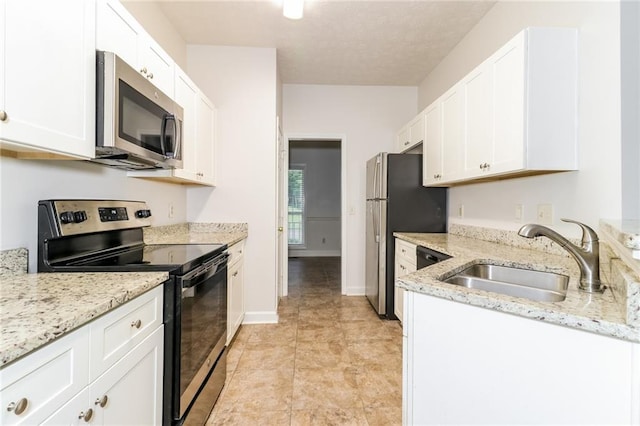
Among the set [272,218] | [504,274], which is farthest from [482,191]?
[272,218]

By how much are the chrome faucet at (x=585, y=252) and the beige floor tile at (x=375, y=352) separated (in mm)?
1506

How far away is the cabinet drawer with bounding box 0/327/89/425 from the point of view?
2.04ft

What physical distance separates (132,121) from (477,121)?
2091mm

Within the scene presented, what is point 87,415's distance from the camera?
0.84 m

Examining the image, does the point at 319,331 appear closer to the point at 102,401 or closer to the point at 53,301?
the point at 102,401

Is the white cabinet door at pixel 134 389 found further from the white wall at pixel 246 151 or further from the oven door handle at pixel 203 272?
the white wall at pixel 246 151

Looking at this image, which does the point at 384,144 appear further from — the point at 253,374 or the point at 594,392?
the point at 594,392

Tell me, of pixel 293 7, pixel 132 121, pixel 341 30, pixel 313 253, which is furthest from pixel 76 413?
pixel 313 253

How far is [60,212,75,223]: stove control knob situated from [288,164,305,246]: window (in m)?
5.97

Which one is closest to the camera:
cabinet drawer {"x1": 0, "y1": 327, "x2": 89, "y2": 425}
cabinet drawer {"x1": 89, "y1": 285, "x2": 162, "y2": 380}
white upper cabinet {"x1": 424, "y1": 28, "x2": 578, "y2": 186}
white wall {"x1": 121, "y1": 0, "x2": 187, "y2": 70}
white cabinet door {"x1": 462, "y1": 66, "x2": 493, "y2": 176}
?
cabinet drawer {"x1": 0, "y1": 327, "x2": 89, "y2": 425}

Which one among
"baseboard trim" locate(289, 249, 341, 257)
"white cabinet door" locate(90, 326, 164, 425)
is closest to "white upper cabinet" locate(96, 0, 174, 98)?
"white cabinet door" locate(90, 326, 164, 425)

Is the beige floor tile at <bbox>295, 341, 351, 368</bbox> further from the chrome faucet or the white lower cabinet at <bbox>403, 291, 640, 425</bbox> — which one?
the chrome faucet

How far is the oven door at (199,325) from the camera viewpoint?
4.41ft

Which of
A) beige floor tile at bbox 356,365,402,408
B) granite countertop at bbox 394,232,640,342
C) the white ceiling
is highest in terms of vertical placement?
the white ceiling
